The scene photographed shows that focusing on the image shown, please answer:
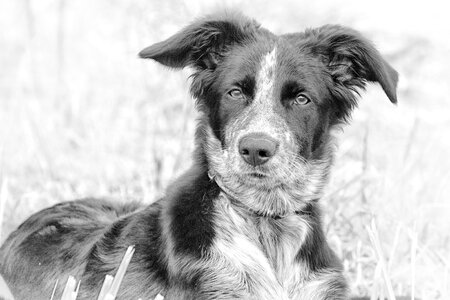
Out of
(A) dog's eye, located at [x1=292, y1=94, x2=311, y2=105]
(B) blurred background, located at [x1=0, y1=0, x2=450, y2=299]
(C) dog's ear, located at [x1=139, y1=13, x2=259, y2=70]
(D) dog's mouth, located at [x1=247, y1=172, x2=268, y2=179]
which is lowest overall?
(B) blurred background, located at [x1=0, y1=0, x2=450, y2=299]

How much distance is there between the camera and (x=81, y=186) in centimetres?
837

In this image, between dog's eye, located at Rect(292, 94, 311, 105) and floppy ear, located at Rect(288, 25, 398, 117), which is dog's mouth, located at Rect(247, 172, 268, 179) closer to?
dog's eye, located at Rect(292, 94, 311, 105)

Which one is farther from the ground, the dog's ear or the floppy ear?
the dog's ear

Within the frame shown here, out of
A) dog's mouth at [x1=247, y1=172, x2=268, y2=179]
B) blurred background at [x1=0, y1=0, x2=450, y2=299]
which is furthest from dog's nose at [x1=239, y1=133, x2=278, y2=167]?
blurred background at [x1=0, y1=0, x2=450, y2=299]

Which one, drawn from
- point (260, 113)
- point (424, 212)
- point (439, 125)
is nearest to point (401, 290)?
point (424, 212)

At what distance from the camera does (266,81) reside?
4.83 metres

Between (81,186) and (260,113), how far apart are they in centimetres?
399

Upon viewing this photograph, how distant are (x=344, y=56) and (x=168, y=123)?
200 inches

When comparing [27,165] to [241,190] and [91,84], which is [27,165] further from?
[241,190]

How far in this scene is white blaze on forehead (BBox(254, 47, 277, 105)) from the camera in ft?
15.8

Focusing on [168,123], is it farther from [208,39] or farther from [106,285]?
[106,285]

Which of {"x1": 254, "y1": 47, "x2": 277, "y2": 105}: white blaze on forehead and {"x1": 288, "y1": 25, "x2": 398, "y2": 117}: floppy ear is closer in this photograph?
{"x1": 254, "y1": 47, "x2": 277, "y2": 105}: white blaze on forehead

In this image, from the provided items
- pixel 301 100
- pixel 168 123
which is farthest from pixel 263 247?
pixel 168 123

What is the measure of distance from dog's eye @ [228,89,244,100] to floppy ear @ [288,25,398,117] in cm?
48
